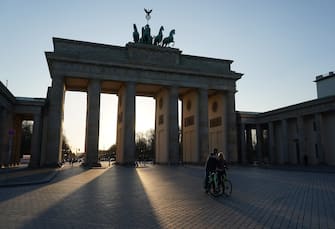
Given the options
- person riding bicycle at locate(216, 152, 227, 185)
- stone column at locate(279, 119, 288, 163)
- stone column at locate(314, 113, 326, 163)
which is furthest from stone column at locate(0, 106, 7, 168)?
stone column at locate(314, 113, 326, 163)

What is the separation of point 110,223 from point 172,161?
34.9 m

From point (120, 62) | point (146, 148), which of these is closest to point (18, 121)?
Answer: point (120, 62)

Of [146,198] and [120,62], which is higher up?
[120,62]

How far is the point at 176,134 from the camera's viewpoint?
42750 millimetres

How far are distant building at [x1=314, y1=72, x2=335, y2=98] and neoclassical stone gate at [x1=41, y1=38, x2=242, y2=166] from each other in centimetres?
2812

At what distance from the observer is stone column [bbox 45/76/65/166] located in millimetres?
35875

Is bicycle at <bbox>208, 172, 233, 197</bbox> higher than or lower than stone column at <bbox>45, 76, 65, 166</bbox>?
lower

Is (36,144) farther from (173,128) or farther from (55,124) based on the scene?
(173,128)

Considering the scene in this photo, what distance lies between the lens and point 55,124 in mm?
36938

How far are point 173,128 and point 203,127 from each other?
4.91 m

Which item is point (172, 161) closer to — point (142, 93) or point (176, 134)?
point (176, 134)

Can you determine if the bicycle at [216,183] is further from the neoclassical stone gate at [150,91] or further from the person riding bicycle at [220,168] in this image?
the neoclassical stone gate at [150,91]

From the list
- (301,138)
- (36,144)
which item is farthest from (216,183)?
(301,138)

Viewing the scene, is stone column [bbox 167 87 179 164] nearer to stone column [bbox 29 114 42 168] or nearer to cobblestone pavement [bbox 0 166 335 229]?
stone column [bbox 29 114 42 168]
